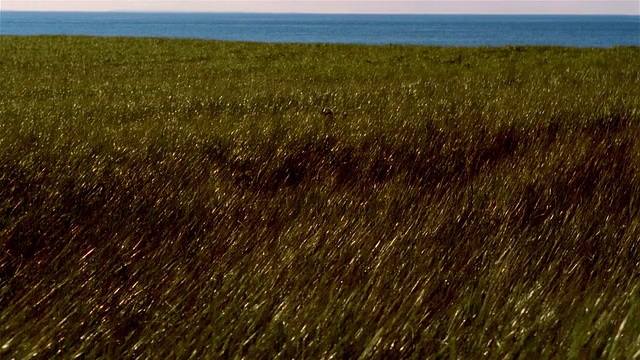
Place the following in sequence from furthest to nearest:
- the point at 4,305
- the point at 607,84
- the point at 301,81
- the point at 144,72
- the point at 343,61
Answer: the point at 343,61 → the point at 144,72 → the point at 301,81 → the point at 607,84 → the point at 4,305

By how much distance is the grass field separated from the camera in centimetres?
259

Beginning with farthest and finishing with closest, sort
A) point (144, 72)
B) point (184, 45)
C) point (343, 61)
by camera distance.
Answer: point (184, 45) → point (343, 61) → point (144, 72)

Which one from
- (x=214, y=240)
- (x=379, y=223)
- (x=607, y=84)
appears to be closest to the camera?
(x=214, y=240)

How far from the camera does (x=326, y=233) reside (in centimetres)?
370

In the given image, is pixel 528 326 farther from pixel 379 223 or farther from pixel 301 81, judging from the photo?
pixel 301 81

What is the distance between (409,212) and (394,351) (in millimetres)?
1699

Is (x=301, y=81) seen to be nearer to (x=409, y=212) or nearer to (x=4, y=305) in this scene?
(x=409, y=212)

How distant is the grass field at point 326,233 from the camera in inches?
102

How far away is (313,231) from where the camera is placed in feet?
12.5

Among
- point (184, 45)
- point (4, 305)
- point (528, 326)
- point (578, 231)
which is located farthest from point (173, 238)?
point (184, 45)

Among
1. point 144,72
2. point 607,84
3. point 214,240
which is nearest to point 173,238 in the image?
point 214,240

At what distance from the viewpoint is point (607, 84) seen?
11328mm

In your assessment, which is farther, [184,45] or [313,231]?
[184,45]

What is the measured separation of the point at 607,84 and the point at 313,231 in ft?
29.9
